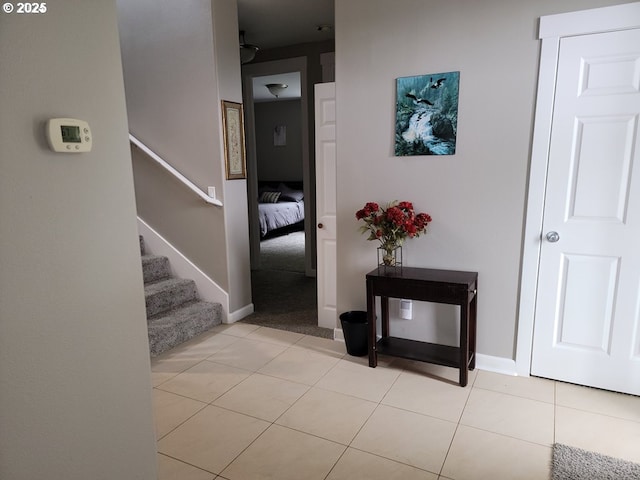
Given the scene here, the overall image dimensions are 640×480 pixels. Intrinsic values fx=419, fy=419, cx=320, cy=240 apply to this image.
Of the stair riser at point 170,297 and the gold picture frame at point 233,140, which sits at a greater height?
the gold picture frame at point 233,140

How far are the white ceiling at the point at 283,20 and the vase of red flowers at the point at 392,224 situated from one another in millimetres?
2004

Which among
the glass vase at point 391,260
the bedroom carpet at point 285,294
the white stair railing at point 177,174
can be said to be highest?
the white stair railing at point 177,174

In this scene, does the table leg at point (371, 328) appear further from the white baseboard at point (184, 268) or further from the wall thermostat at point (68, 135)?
the wall thermostat at point (68, 135)

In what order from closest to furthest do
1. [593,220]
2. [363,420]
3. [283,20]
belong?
[363,420] < [593,220] < [283,20]

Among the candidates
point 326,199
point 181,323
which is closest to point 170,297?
point 181,323

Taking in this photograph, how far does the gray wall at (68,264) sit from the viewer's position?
44.7 inches

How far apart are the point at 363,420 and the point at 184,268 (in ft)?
7.47

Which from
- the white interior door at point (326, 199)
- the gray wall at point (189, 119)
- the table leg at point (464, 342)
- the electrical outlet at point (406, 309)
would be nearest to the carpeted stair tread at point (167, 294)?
the gray wall at point (189, 119)

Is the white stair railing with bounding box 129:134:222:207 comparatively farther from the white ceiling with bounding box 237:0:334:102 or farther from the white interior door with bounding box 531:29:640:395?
the white interior door with bounding box 531:29:640:395

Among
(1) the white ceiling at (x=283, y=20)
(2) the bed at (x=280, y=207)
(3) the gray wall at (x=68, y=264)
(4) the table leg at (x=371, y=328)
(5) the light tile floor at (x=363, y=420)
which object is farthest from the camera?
(2) the bed at (x=280, y=207)

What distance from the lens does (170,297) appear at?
3.58 m

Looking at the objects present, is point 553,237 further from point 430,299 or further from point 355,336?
point 355,336

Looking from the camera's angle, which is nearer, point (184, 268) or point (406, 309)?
point (406, 309)

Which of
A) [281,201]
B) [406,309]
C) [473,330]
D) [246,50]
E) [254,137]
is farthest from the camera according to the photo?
[281,201]
